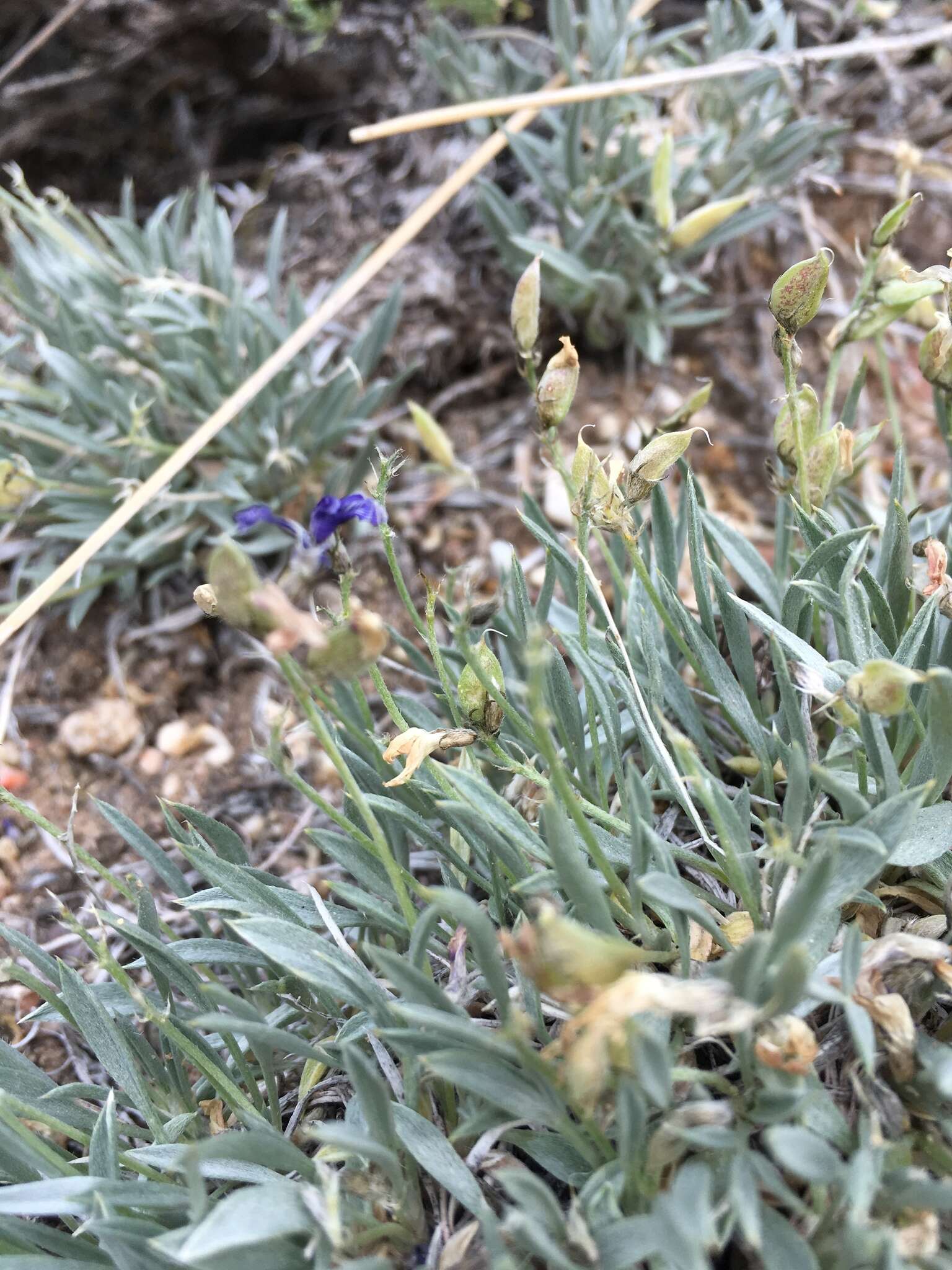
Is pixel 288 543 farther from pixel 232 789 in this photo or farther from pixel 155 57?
pixel 155 57

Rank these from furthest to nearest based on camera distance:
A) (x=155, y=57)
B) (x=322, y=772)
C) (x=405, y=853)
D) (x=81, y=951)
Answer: (x=155, y=57), (x=322, y=772), (x=81, y=951), (x=405, y=853)

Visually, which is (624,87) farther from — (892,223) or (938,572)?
(938,572)

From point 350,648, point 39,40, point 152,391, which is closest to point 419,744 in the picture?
point 350,648

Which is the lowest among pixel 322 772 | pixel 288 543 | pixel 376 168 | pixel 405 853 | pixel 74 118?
pixel 322 772

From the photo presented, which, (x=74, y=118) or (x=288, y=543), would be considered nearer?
(x=288, y=543)

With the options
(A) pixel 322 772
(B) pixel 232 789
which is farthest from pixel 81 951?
(A) pixel 322 772

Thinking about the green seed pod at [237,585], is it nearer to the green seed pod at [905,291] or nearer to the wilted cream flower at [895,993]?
the wilted cream flower at [895,993]
